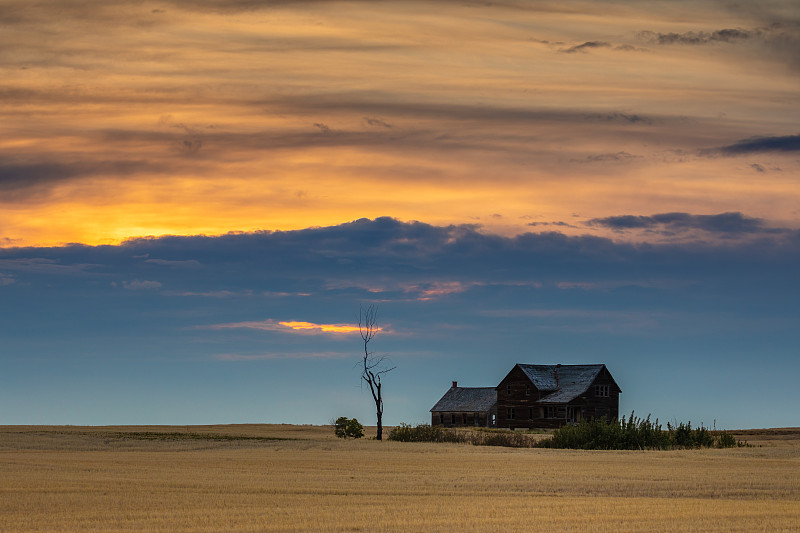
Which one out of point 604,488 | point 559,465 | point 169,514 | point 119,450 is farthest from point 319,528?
point 119,450

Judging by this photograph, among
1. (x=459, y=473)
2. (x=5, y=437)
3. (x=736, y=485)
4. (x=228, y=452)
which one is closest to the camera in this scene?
(x=736, y=485)

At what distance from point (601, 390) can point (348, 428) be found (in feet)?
101

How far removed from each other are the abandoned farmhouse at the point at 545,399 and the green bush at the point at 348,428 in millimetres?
23807

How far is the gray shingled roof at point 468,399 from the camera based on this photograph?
336ft

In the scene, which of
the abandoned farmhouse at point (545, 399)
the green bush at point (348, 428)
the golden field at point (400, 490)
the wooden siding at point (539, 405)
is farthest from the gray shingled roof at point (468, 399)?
the golden field at point (400, 490)

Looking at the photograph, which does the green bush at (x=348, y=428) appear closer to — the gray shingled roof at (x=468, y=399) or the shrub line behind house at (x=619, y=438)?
the shrub line behind house at (x=619, y=438)

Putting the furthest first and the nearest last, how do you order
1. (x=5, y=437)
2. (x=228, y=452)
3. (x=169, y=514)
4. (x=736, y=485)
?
(x=5, y=437), (x=228, y=452), (x=736, y=485), (x=169, y=514)

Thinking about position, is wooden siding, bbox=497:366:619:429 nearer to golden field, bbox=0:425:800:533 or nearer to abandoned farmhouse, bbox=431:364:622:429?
abandoned farmhouse, bbox=431:364:622:429

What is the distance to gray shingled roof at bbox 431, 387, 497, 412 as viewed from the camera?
102 meters

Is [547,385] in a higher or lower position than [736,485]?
higher

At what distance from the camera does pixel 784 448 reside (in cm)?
5850

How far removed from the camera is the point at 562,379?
9862 cm

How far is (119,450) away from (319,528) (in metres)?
39.5

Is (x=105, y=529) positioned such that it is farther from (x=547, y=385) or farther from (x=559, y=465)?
(x=547, y=385)
